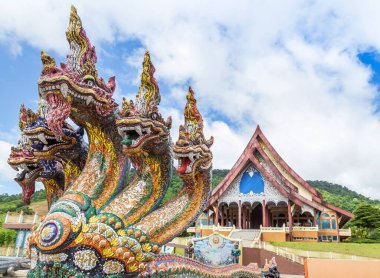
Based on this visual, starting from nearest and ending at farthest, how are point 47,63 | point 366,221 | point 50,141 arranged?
point 47,63, point 50,141, point 366,221

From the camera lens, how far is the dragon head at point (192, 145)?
4785 mm

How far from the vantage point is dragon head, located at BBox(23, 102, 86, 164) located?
4.90 metres

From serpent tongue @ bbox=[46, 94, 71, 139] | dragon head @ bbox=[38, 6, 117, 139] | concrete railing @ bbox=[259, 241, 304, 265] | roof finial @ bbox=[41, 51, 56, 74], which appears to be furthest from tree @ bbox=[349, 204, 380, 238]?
roof finial @ bbox=[41, 51, 56, 74]

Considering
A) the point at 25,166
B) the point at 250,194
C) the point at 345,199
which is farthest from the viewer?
the point at 345,199

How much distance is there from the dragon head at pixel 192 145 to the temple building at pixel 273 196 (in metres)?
11.7

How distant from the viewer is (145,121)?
4.62m

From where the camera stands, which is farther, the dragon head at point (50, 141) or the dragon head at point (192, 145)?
the dragon head at point (50, 141)

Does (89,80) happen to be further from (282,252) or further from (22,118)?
(282,252)

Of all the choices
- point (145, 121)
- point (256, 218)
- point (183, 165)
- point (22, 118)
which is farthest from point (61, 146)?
point (256, 218)

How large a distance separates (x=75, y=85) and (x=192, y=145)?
1.84 metres

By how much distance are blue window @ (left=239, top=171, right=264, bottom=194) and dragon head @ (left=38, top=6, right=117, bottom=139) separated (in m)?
14.2

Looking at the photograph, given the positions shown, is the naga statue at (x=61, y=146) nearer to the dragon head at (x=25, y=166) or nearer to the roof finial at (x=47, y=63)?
the dragon head at (x=25, y=166)

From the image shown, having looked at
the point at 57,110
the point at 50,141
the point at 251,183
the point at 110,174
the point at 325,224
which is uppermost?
the point at 251,183

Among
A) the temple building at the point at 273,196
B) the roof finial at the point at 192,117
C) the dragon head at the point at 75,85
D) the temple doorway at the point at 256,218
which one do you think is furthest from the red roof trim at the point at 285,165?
the dragon head at the point at 75,85
